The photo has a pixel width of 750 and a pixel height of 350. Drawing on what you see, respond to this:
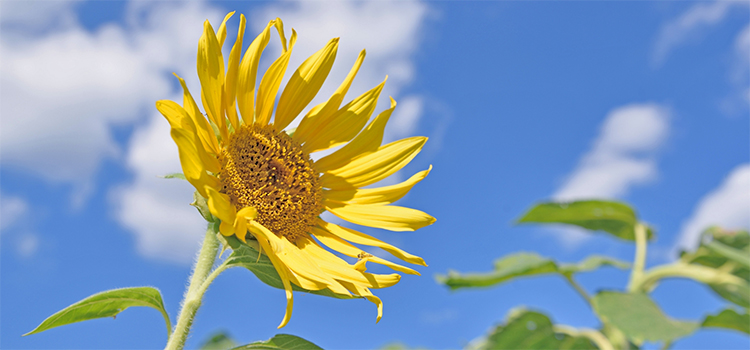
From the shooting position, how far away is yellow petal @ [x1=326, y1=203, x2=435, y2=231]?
5.31 feet

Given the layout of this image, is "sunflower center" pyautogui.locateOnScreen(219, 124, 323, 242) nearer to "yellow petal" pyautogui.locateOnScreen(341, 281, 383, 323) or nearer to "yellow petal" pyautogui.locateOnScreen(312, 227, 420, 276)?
"yellow petal" pyautogui.locateOnScreen(312, 227, 420, 276)

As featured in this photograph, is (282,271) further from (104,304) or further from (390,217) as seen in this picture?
(104,304)

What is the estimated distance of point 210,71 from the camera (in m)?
1.40

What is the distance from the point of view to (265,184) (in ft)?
5.18

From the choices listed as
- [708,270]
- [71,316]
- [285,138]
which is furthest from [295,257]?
[708,270]

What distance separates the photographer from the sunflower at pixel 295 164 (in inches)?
52.4

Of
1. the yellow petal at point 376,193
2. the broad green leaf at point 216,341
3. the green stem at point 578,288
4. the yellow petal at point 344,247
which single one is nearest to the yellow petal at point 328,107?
the yellow petal at point 376,193

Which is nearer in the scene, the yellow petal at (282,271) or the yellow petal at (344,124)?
the yellow petal at (282,271)

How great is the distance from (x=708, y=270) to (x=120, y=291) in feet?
11.0

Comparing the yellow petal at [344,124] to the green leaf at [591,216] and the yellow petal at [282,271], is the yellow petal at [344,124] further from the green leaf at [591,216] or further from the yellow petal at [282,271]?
the green leaf at [591,216]

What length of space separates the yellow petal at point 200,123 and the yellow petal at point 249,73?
6.1 inches

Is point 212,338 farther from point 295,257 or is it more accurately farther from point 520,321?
point 295,257

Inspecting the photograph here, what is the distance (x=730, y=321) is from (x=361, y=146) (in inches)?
105

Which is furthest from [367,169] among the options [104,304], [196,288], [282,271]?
[104,304]
